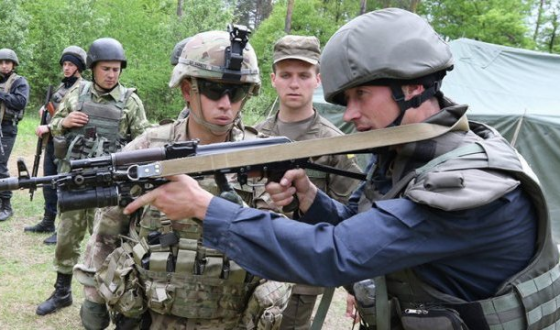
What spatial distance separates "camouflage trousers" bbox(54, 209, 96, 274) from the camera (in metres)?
4.80

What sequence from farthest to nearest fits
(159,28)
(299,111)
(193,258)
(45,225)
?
(159,28)
(45,225)
(299,111)
(193,258)

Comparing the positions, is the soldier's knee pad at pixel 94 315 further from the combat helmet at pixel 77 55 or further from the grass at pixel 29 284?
the combat helmet at pixel 77 55

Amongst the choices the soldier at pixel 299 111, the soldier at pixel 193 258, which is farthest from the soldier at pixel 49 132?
the soldier at pixel 193 258

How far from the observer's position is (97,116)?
5422 mm

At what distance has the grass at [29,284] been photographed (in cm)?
482

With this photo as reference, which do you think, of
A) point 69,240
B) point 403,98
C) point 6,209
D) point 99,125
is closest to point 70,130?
point 99,125

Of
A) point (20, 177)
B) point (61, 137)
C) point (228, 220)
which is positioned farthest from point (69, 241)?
point (228, 220)

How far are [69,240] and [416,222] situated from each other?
3987mm

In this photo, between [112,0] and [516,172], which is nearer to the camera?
[516,172]

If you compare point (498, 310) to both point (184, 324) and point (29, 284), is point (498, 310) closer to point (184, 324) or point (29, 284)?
point (184, 324)

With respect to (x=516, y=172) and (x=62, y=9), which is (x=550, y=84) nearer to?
(x=516, y=172)

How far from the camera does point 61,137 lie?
5512mm

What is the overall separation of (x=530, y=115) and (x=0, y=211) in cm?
801

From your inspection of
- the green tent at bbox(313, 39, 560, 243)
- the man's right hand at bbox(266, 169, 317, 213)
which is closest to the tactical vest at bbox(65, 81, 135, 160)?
the man's right hand at bbox(266, 169, 317, 213)
